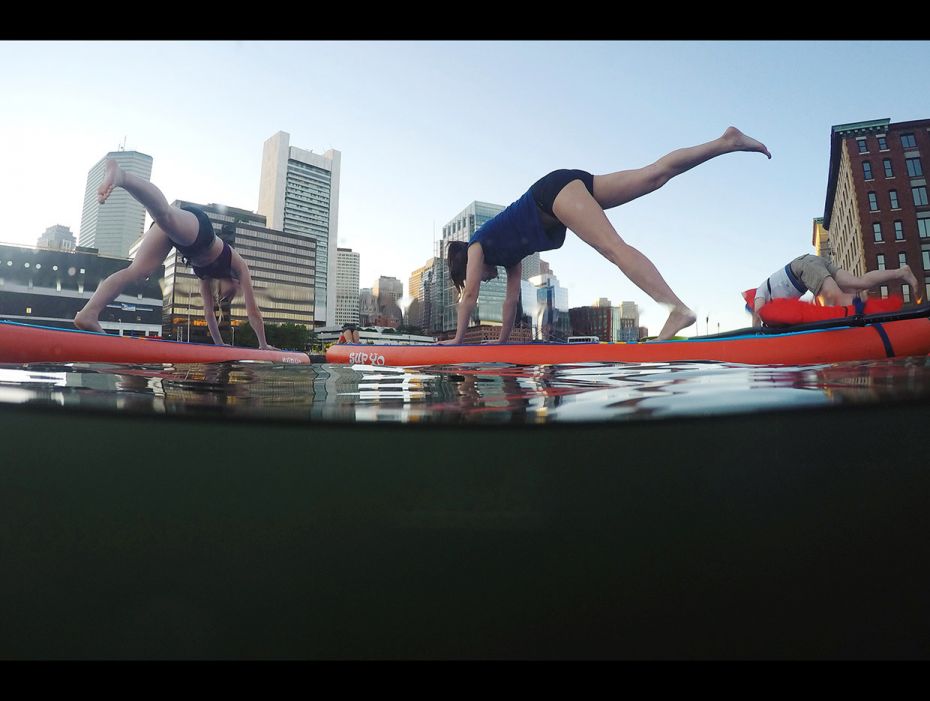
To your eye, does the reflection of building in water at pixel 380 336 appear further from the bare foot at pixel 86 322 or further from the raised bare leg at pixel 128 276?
the bare foot at pixel 86 322

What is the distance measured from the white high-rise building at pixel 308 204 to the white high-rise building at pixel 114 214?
1.63 meters

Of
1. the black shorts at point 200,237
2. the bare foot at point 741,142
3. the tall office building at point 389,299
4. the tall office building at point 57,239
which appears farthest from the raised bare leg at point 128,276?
the bare foot at point 741,142

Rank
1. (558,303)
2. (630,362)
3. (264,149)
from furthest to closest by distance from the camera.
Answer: (264,149), (558,303), (630,362)

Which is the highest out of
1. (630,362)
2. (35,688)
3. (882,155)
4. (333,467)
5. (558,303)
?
(882,155)

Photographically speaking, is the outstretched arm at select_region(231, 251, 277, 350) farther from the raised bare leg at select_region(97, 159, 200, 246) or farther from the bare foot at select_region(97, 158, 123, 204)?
the bare foot at select_region(97, 158, 123, 204)

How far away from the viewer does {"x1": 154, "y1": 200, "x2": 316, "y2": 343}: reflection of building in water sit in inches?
229

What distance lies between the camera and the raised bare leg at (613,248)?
154 inches

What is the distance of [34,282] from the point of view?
5012 mm

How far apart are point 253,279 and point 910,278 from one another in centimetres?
785

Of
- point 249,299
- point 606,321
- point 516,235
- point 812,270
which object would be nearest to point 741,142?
point 812,270

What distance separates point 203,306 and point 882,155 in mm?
8201

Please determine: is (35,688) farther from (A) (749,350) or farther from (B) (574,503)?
(A) (749,350)

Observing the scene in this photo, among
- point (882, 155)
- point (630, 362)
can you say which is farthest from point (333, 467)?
point (882, 155)

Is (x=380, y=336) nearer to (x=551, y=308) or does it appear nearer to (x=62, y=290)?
(x=551, y=308)
